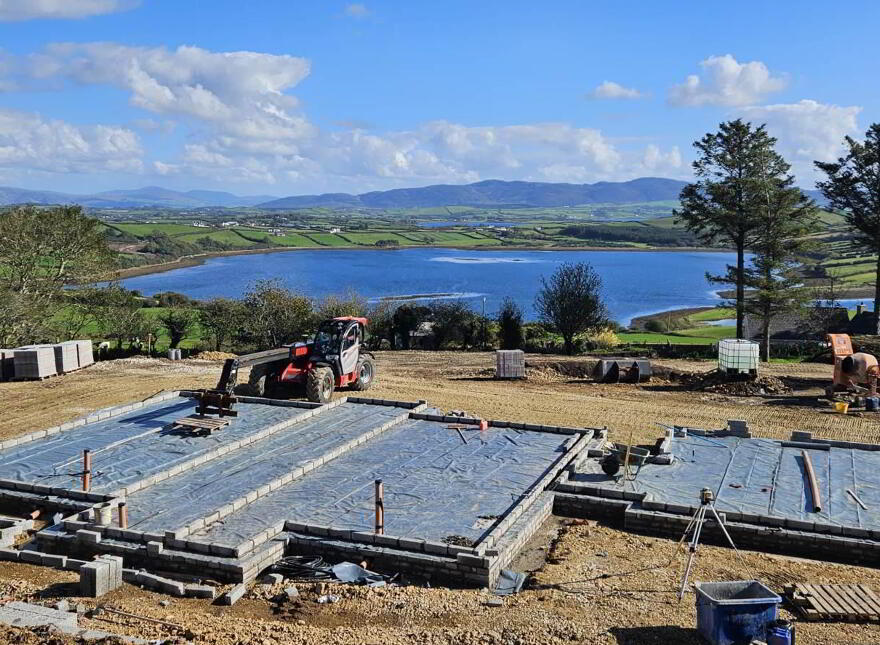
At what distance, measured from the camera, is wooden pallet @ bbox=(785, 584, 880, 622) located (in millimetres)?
8391

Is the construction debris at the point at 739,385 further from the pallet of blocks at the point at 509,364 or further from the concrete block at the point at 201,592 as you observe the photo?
the concrete block at the point at 201,592

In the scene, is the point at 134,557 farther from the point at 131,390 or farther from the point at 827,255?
the point at 827,255

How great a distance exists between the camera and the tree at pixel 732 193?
30672 millimetres

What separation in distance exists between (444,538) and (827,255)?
90.3 meters

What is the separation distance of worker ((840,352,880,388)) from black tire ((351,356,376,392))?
40.8 feet

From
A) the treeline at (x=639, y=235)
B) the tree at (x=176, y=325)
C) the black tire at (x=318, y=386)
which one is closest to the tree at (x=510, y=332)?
the tree at (x=176, y=325)

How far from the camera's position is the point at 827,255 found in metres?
88.9

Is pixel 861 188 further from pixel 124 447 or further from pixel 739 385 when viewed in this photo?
pixel 124 447

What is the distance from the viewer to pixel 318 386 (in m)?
18.2

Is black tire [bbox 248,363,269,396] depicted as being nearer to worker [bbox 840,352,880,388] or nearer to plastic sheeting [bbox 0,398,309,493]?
plastic sheeting [bbox 0,398,309,493]

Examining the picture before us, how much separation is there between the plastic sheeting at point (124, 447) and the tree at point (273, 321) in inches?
674

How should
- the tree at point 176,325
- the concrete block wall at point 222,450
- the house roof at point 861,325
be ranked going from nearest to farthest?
1. the concrete block wall at point 222,450
2. the tree at point 176,325
3. the house roof at point 861,325

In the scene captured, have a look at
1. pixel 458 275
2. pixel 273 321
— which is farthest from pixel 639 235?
pixel 273 321

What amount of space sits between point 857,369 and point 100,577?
736 inches
